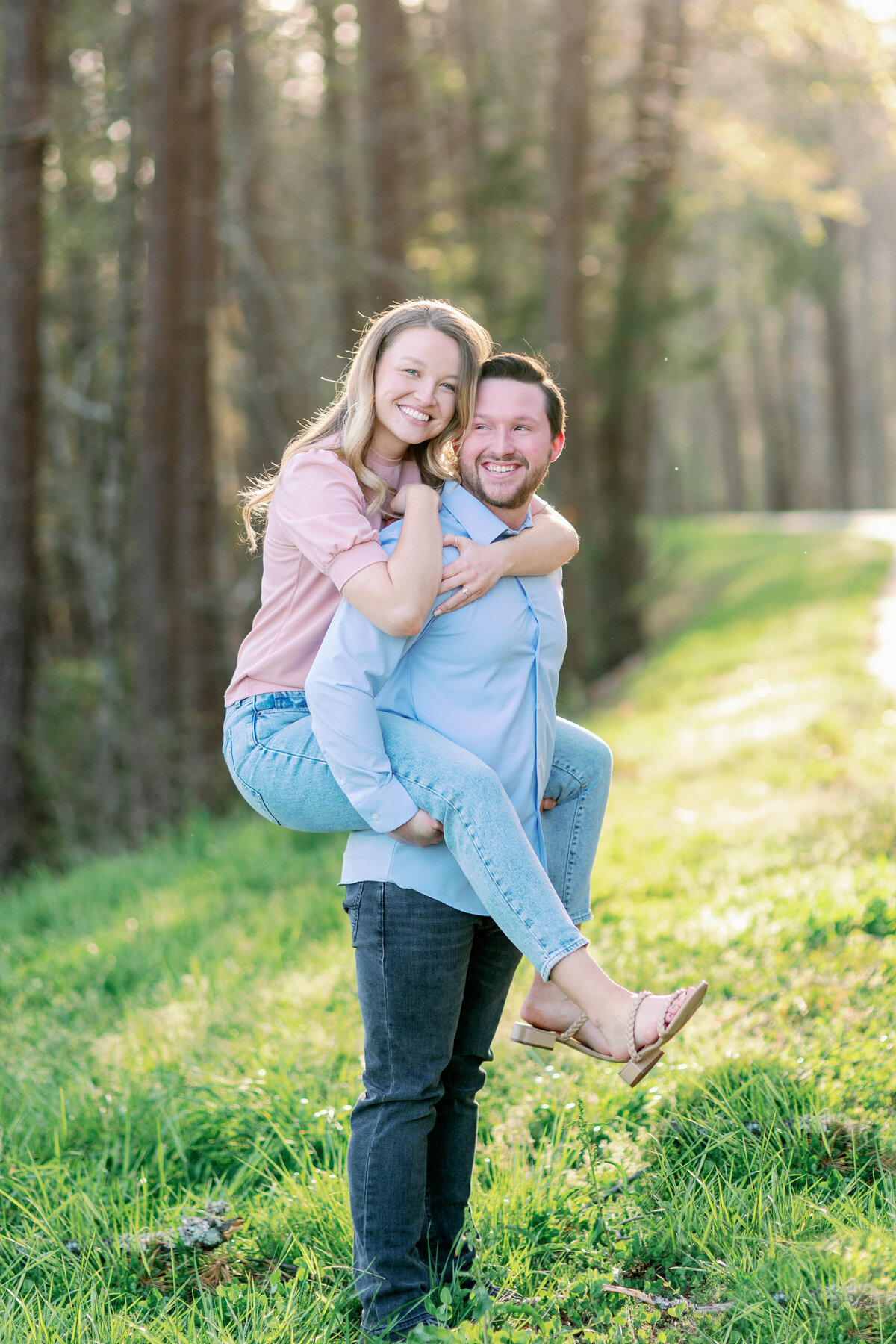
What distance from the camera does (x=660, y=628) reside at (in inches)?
794

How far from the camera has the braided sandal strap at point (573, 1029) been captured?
281cm

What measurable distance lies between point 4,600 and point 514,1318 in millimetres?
10331

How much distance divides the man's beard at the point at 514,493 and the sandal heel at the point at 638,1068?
1272 millimetres

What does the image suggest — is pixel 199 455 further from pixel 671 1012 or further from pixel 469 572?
pixel 671 1012

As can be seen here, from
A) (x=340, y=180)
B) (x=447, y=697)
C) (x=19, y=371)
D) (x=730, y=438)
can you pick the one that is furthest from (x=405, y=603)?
(x=730, y=438)

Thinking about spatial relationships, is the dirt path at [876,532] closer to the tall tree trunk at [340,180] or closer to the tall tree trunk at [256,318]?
the tall tree trunk at [340,180]

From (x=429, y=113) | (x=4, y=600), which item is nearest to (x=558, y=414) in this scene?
(x=4, y=600)

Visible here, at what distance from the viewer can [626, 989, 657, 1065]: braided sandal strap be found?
101 inches

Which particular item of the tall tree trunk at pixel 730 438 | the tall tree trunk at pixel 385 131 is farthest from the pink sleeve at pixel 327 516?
the tall tree trunk at pixel 730 438

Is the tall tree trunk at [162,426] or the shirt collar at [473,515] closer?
the shirt collar at [473,515]

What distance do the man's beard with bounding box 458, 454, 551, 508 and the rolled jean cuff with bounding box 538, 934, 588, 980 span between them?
1015mm

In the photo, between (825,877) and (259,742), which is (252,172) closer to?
(825,877)

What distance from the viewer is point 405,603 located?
8.57ft

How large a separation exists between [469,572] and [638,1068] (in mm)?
1127
